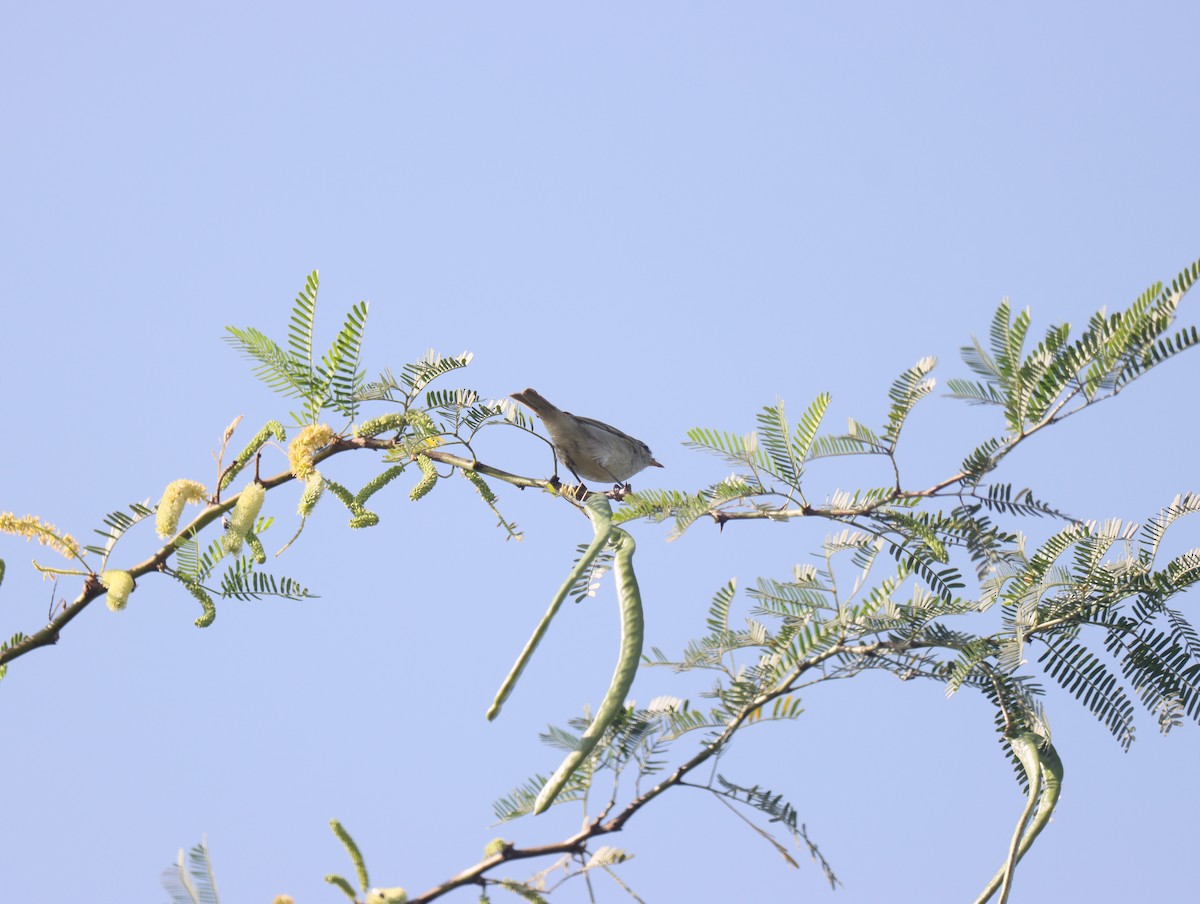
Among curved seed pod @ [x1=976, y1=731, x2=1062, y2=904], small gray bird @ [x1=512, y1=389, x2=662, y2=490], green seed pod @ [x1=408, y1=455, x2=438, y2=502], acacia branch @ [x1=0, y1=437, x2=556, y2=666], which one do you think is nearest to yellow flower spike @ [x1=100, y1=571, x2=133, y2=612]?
acacia branch @ [x1=0, y1=437, x2=556, y2=666]

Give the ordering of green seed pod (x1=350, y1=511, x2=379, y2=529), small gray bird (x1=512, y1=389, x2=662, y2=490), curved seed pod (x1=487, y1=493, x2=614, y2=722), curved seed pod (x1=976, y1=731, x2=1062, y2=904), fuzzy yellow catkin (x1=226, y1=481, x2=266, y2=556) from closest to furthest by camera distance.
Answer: curved seed pod (x1=487, y1=493, x2=614, y2=722)
curved seed pod (x1=976, y1=731, x2=1062, y2=904)
fuzzy yellow catkin (x1=226, y1=481, x2=266, y2=556)
green seed pod (x1=350, y1=511, x2=379, y2=529)
small gray bird (x1=512, y1=389, x2=662, y2=490)

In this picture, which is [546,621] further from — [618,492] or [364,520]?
[618,492]

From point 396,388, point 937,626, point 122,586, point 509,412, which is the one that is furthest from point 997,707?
point 122,586

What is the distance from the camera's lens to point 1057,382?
9.71ft

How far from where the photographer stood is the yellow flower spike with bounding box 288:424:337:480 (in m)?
2.99

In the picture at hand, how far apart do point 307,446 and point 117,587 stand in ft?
1.76

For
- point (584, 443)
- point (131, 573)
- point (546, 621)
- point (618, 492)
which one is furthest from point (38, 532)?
point (584, 443)

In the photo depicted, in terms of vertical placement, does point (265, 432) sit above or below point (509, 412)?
below

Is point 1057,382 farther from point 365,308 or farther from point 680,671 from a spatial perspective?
point 365,308

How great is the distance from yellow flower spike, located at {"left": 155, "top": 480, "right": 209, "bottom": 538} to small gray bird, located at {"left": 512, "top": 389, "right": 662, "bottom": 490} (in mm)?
3366

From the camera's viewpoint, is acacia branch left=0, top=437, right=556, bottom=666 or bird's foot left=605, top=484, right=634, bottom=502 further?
bird's foot left=605, top=484, right=634, bottom=502

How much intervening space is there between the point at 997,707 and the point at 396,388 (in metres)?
1.79

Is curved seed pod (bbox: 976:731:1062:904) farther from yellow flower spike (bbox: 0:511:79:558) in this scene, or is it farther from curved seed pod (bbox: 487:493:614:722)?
yellow flower spike (bbox: 0:511:79:558)

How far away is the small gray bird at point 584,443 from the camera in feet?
21.1
